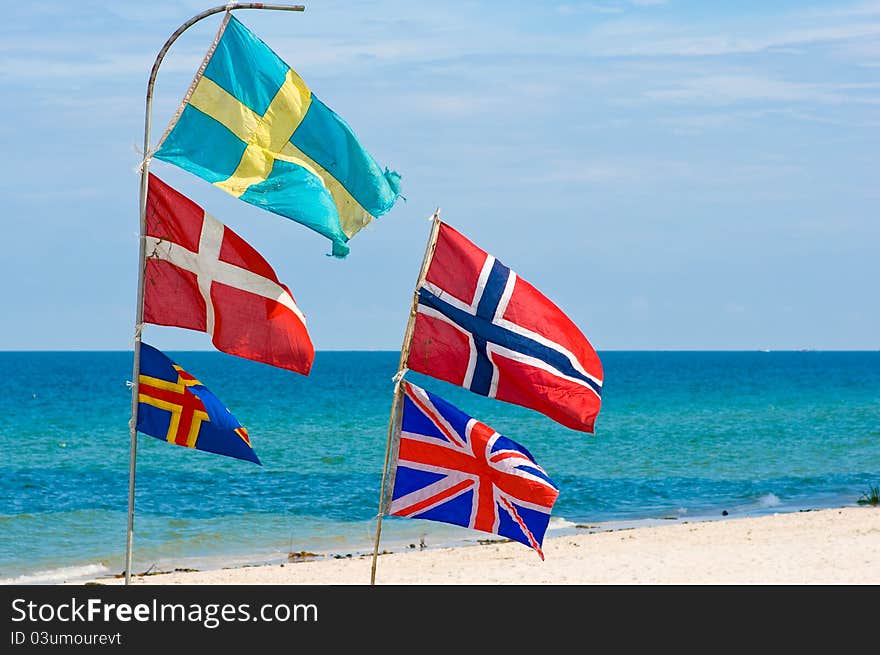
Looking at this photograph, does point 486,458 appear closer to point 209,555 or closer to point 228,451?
point 228,451

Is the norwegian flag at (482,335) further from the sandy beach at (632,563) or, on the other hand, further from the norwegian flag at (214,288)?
the sandy beach at (632,563)

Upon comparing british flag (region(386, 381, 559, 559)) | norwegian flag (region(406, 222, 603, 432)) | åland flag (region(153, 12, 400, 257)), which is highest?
åland flag (region(153, 12, 400, 257))

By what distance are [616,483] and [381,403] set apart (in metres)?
47.9

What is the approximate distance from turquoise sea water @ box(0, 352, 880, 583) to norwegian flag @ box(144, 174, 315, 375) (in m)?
10.8

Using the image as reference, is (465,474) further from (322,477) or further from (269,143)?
(322,477)

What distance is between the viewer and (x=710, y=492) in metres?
32.4

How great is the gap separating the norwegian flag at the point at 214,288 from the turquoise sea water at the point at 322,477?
1076cm

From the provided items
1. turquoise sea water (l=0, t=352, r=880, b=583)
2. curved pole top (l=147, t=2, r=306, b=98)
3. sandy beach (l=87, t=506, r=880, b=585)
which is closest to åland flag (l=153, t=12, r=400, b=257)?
curved pole top (l=147, t=2, r=306, b=98)

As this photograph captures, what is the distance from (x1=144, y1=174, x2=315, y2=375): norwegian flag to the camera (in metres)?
10.0

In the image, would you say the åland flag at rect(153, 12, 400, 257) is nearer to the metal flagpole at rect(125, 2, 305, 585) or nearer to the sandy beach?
the metal flagpole at rect(125, 2, 305, 585)

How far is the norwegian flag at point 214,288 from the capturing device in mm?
10023

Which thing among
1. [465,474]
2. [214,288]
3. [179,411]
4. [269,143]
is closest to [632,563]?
[465,474]

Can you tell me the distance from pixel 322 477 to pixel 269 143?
26196 millimetres
